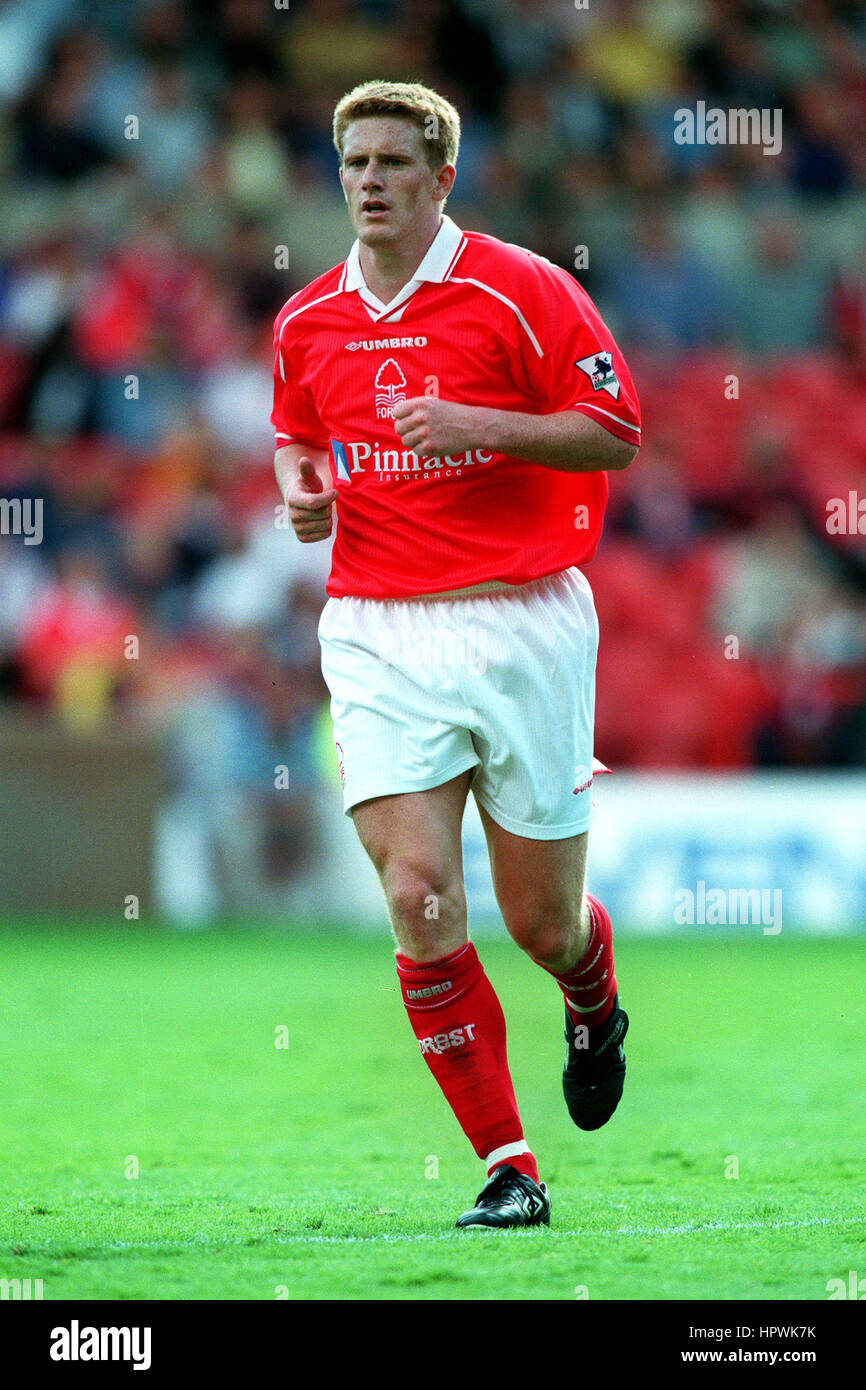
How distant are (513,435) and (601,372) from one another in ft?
0.97

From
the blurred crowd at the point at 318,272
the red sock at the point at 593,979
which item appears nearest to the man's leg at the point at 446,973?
the red sock at the point at 593,979

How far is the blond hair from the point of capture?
4.55 m

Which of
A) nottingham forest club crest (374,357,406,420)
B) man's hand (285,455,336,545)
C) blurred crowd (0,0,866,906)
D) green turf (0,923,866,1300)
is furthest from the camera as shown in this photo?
blurred crowd (0,0,866,906)

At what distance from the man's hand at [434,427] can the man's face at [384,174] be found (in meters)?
0.47

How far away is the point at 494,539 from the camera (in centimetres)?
471

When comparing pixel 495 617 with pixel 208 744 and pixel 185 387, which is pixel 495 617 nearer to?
pixel 208 744

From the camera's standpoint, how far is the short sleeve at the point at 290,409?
Result: 4926mm

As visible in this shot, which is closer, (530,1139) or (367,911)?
(530,1139)

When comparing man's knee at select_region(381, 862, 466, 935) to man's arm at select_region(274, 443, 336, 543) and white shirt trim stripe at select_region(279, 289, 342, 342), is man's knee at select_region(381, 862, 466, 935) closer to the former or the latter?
man's arm at select_region(274, 443, 336, 543)

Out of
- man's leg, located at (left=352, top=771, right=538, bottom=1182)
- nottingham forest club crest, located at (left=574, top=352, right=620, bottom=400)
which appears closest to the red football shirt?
nottingham forest club crest, located at (left=574, top=352, right=620, bottom=400)

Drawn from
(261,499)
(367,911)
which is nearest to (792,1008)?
(367,911)

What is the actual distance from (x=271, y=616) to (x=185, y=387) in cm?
201

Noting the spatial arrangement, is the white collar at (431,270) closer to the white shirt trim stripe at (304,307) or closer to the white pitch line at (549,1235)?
the white shirt trim stripe at (304,307)

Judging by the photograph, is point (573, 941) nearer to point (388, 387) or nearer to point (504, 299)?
point (388, 387)
